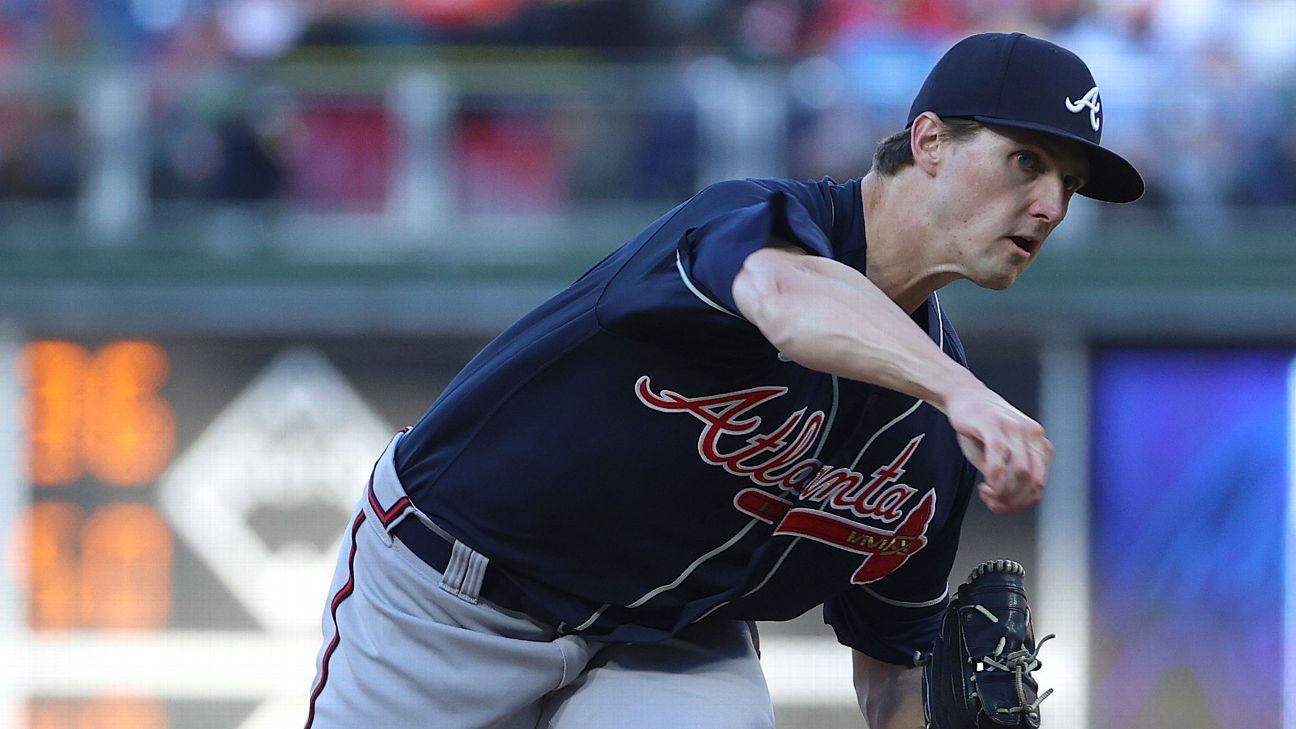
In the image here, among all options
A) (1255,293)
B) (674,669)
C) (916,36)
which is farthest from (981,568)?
(916,36)

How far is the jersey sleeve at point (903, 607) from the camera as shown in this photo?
324 centimetres

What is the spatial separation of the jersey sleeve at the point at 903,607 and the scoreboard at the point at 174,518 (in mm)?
4044

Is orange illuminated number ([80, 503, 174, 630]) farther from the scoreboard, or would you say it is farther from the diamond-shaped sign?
the diamond-shaped sign

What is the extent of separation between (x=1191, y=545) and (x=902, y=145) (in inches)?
180

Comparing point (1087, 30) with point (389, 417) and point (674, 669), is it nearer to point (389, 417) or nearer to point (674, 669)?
point (389, 417)

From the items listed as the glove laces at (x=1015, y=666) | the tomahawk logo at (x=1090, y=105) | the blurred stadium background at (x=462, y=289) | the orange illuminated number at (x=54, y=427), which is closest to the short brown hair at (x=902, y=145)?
the tomahawk logo at (x=1090, y=105)

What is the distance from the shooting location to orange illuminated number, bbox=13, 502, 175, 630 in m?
7.15

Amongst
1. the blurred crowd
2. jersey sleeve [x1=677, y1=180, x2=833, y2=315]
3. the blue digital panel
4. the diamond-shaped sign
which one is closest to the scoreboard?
the diamond-shaped sign

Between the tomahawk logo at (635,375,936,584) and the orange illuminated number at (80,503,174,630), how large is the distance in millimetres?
4744

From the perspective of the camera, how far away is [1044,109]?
102 inches

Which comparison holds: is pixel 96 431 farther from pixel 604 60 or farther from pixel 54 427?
pixel 604 60

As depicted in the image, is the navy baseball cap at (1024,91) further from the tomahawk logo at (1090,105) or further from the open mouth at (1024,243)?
the open mouth at (1024,243)

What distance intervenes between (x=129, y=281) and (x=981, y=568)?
5.26m

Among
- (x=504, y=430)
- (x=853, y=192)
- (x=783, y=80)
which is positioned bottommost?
Answer: (x=504, y=430)
